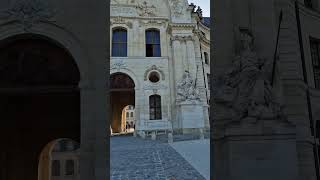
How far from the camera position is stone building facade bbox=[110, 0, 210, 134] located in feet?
133

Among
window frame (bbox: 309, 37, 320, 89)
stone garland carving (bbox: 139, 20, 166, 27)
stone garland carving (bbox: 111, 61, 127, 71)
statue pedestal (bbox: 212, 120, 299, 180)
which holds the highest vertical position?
stone garland carving (bbox: 139, 20, 166, 27)

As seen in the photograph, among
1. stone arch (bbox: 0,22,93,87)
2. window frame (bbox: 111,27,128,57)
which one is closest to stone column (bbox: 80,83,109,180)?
stone arch (bbox: 0,22,93,87)

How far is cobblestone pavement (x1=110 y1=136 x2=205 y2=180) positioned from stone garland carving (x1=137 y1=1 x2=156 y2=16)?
936 inches

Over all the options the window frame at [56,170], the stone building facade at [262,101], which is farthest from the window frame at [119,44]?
the stone building facade at [262,101]

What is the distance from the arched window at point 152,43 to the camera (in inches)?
1695

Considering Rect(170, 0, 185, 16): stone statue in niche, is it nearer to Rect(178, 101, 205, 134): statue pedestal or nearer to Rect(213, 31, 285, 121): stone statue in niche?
Rect(178, 101, 205, 134): statue pedestal

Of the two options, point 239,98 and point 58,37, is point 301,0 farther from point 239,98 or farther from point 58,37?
point 58,37

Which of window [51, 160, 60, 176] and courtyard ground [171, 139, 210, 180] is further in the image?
window [51, 160, 60, 176]

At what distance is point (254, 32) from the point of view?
406 inches

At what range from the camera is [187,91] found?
40.6 metres

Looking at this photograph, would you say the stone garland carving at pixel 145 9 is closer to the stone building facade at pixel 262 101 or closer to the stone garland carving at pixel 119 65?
the stone garland carving at pixel 119 65

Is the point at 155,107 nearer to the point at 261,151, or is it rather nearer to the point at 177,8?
the point at 177,8

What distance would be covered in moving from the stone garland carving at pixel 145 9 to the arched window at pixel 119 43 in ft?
11.2

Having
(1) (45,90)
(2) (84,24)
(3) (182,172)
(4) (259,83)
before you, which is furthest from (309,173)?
(1) (45,90)
